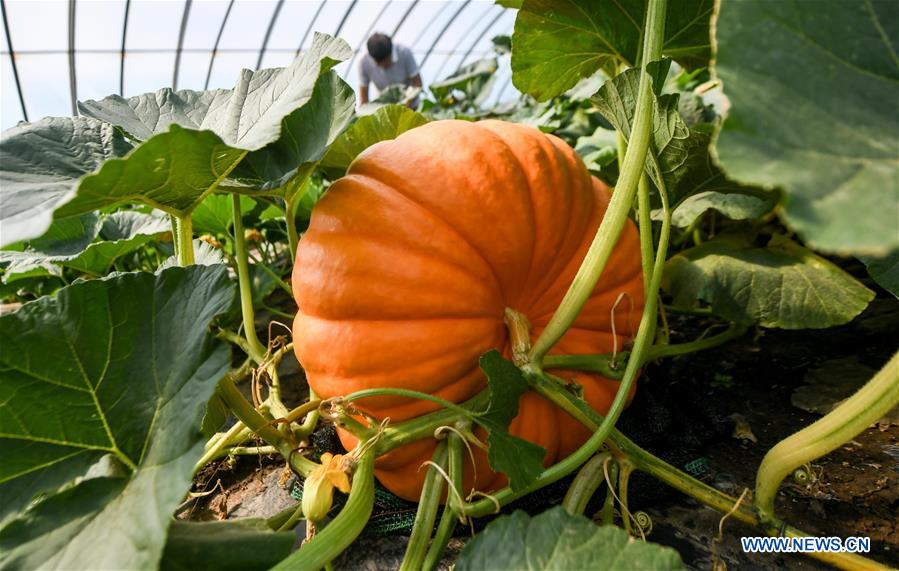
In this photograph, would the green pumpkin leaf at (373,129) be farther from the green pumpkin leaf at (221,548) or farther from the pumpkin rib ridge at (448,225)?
the green pumpkin leaf at (221,548)

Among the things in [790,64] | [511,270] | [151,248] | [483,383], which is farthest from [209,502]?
[151,248]

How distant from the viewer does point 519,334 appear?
0.78 meters

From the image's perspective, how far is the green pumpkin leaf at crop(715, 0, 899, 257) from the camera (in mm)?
Answer: 370

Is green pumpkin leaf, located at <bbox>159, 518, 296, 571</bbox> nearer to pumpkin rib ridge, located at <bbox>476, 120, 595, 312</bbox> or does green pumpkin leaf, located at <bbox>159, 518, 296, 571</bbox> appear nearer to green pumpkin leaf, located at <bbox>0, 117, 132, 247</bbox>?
green pumpkin leaf, located at <bbox>0, 117, 132, 247</bbox>

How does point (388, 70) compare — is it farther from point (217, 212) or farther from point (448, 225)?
point (448, 225)

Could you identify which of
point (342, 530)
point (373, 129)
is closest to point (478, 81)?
point (373, 129)

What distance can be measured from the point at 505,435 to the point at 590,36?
67 cm

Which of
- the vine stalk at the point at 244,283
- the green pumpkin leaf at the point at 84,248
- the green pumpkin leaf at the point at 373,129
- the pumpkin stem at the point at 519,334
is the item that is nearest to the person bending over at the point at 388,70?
the green pumpkin leaf at the point at 84,248

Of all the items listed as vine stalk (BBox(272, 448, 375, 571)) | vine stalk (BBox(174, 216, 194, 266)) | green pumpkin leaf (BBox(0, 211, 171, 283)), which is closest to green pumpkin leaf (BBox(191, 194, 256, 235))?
green pumpkin leaf (BBox(0, 211, 171, 283))

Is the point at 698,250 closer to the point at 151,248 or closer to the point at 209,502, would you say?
the point at 209,502

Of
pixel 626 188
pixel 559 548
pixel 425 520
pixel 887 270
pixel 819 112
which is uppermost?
pixel 819 112

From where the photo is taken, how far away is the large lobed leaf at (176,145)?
570mm

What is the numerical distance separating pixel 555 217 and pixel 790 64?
0.41 meters

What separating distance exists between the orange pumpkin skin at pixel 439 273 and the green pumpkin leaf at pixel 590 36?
0.20 metres
